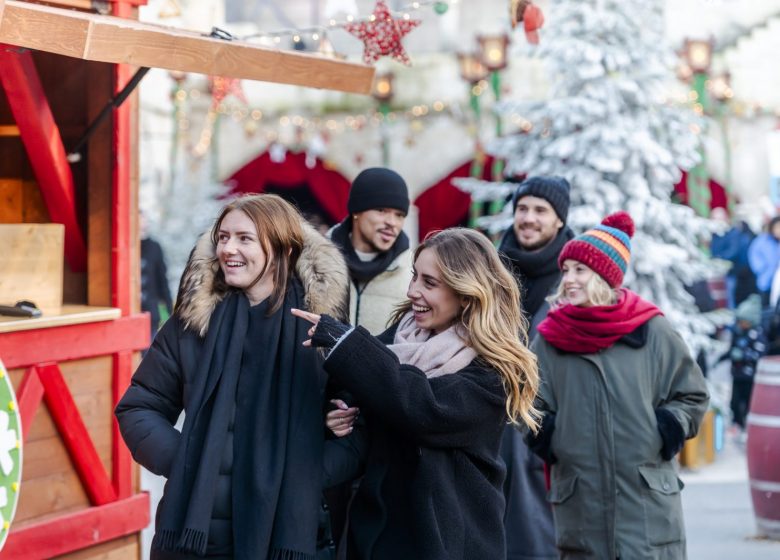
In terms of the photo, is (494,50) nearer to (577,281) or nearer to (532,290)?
(532,290)

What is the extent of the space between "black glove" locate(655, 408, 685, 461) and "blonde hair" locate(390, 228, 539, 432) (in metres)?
1.10

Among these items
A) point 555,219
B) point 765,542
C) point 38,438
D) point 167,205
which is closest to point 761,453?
point 765,542

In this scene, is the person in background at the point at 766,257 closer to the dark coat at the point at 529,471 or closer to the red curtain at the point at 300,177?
the red curtain at the point at 300,177

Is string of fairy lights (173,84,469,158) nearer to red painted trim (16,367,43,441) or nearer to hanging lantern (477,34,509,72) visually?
hanging lantern (477,34,509,72)

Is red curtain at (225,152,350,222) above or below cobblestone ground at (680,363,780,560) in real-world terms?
above

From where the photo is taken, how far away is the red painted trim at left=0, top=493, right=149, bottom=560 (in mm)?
4664

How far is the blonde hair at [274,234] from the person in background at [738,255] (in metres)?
11.2

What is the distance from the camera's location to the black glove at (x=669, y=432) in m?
4.41

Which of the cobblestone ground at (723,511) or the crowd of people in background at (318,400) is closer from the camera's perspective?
the crowd of people in background at (318,400)

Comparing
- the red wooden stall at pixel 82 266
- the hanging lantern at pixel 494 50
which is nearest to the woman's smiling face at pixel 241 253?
the red wooden stall at pixel 82 266

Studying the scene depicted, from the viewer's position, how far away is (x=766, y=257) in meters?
13.9

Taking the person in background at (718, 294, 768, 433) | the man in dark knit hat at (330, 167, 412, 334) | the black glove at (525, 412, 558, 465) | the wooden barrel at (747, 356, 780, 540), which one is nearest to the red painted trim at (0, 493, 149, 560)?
the man in dark knit hat at (330, 167, 412, 334)

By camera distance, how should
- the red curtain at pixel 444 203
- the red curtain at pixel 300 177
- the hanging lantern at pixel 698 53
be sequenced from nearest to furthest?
the hanging lantern at pixel 698 53, the red curtain at pixel 444 203, the red curtain at pixel 300 177

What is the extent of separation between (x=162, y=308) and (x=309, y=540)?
28.3 feet
